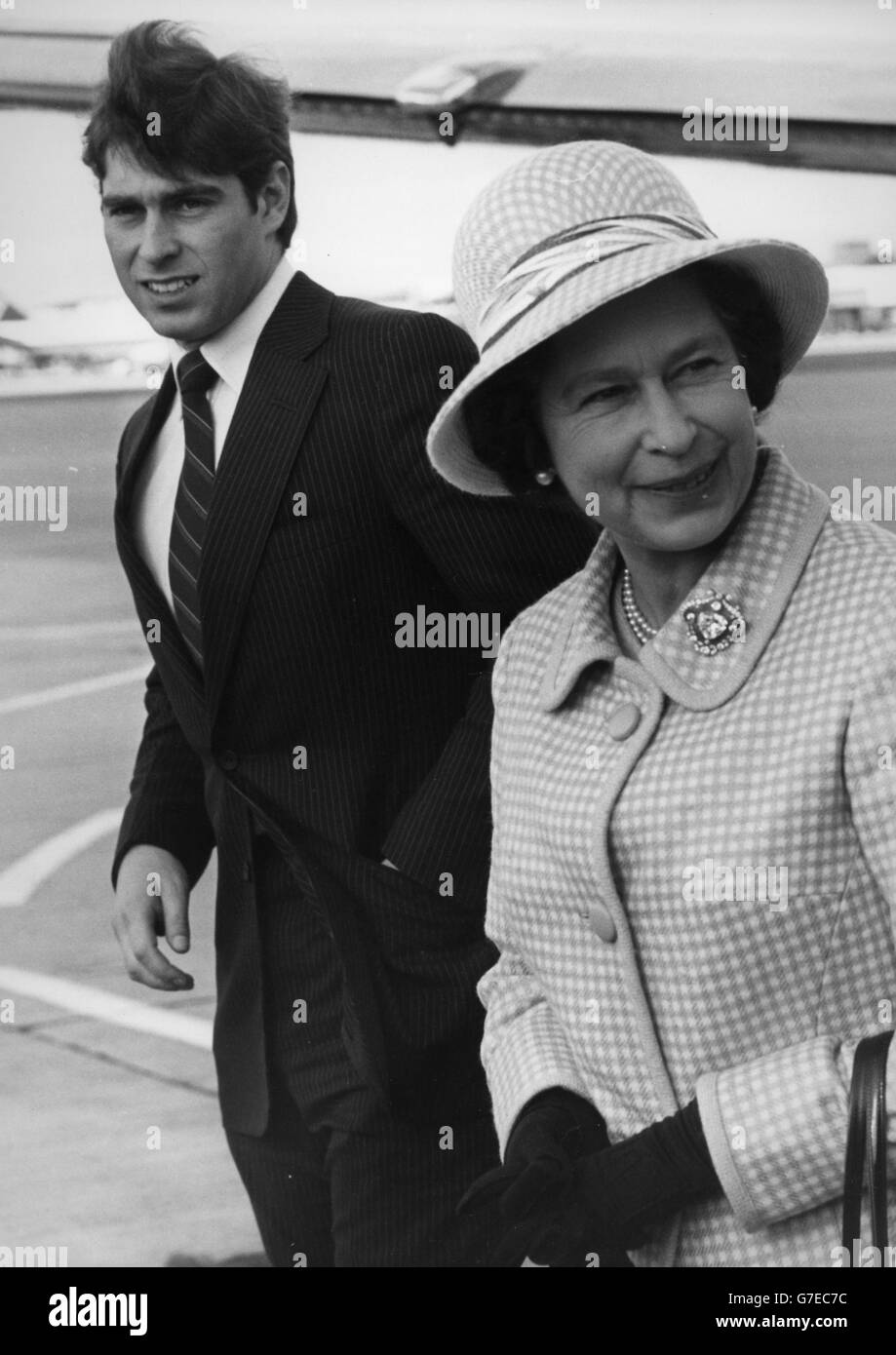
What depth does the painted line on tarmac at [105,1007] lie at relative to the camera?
2.88m

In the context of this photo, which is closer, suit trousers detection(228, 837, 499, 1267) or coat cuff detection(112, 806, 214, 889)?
suit trousers detection(228, 837, 499, 1267)

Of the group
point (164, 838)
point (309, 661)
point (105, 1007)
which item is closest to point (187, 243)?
point (309, 661)

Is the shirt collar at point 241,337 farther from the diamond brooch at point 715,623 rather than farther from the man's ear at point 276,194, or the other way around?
the diamond brooch at point 715,623

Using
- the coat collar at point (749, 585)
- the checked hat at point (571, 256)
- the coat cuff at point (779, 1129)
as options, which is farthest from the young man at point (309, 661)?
the coat cuff at point (779, 1129)

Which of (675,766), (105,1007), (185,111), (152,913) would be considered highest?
(185,111)

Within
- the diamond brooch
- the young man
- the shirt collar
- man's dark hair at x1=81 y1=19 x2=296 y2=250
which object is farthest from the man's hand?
the diamond brooch

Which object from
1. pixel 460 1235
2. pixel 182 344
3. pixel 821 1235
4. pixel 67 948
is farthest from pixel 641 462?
pixel 67 948

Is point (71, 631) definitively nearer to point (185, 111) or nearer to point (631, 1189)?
point (185, 111)

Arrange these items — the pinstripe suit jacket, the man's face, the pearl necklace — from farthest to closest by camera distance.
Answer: the man's face < the pinstripe suit jacket < the pearl necklace

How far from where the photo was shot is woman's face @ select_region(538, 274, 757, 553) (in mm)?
1432

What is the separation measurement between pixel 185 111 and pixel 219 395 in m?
0.32

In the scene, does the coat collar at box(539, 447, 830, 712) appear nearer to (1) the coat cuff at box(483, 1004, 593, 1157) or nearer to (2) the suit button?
(2) the suit button

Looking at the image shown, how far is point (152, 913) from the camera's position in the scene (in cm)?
216

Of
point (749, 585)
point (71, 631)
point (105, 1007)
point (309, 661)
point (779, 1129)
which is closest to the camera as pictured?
point (779, 1129)
